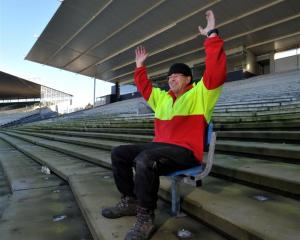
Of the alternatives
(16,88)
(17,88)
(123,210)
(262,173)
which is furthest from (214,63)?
(17,88)

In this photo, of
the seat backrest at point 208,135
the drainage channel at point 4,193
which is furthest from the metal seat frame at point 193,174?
the drainage channel at point 4,193

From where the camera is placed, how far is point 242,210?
2.37 metres

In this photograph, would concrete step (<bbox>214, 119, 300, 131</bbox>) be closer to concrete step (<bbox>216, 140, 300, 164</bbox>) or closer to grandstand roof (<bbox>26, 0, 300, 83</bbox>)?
concrete step (<bbox>216, 140, 300, 164</bbox>)

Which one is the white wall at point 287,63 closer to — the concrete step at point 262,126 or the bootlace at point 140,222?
the concrete step at point 262,126

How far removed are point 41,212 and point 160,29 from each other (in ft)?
69.8

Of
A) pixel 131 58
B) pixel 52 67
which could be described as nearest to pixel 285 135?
pixel 131 58

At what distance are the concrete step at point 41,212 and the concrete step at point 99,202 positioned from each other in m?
0.14

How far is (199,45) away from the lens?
25.3m

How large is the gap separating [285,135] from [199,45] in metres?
22.3

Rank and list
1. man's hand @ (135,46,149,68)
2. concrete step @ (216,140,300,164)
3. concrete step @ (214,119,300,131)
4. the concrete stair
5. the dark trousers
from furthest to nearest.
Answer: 1. concrete step @ (214,119,300,131)
2. man's hand @ (135,46,149,68)
3. concrete step @ (216,140,300,164)
4. the dark trousers
5. the concrete stair

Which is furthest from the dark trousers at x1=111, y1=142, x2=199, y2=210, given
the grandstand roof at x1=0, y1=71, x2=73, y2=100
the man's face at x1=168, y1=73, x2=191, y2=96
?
the grandstand roof at x1=0, y1=71, x2=73, y2=100

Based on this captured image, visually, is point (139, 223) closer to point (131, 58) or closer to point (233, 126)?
point (233, 126)

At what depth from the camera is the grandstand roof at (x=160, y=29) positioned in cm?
1986

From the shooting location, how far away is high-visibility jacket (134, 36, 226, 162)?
257cm
